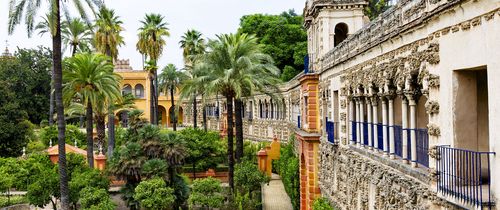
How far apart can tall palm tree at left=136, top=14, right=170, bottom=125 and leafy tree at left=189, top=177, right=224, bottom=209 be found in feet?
65.6

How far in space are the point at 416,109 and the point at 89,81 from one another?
21183 mm

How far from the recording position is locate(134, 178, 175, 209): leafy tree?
22.7 metres

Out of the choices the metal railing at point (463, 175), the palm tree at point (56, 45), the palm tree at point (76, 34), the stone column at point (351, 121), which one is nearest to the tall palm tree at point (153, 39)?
the palm tree at point (76, 34)

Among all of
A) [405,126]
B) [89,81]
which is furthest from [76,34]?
[405,126]

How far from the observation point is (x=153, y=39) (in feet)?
146

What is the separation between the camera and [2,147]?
1576 inches

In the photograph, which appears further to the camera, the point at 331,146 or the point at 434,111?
the point at 331,146

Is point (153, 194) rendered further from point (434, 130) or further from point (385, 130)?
point (434, 130)

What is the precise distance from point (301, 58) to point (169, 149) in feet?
86.0

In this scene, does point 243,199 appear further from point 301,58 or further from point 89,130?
point 301,58

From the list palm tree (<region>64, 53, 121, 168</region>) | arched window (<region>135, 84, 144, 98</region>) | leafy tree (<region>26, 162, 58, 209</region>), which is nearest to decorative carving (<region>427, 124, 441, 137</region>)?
leafy tree (<region>26, 162, 58, 209</region>)

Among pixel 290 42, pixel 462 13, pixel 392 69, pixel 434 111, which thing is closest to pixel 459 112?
pixel 434 111

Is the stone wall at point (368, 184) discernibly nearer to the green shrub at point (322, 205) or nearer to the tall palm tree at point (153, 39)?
the green shrub at point (322, 205)

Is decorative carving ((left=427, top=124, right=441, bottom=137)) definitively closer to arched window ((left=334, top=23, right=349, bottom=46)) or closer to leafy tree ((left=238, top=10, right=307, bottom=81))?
arched window ((left=334, top=23, right=349, bottom=46))
